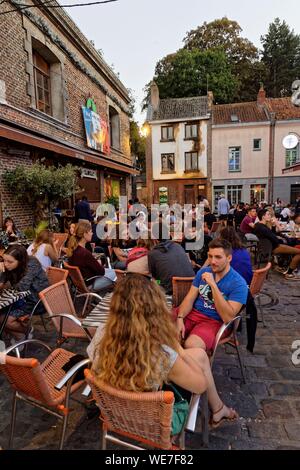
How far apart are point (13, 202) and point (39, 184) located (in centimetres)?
87

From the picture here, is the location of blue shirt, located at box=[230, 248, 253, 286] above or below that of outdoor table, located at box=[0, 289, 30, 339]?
above

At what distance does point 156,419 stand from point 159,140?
25824 millimetres

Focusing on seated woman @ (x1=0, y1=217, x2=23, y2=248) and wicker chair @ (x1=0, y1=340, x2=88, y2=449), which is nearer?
wicker chair @ (x1=0, y1=340, x2=88, y2=449)

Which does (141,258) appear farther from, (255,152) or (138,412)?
(255,152)

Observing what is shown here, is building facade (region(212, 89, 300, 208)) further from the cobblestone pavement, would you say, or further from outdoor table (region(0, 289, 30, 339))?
outdoor table (region(0, 289, 30, 339))

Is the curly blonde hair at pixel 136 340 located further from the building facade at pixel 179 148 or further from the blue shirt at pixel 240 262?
the building facade at pixel 179 148

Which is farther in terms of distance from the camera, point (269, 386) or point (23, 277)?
point (23, 277)

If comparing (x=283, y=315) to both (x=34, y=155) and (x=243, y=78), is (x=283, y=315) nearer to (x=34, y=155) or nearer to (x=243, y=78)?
(x=34, y=155)

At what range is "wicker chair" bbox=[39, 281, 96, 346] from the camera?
2.82m

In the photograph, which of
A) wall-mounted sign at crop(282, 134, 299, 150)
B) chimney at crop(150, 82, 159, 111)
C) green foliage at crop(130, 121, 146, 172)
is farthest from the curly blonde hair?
green foliage at crop(130, 121, 146, 172)

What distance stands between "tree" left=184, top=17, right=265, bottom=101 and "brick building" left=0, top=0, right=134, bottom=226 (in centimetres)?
2270

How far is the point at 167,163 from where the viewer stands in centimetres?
2589

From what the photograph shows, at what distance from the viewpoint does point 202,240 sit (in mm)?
5957
